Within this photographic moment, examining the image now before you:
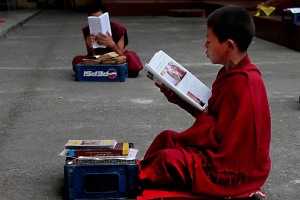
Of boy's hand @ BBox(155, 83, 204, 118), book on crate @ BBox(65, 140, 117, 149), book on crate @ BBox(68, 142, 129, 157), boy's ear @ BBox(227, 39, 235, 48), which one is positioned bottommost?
book on crate @ BBox(68, 142, 129, 157)

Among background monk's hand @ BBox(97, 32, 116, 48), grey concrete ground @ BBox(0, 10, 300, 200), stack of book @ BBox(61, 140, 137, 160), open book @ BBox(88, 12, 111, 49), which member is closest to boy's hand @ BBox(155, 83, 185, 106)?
stack of book @ BBox(61, 140, 137, 160)

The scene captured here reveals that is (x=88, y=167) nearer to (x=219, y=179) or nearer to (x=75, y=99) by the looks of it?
(x=219, y=179)

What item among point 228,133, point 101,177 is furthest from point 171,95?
point 101,177

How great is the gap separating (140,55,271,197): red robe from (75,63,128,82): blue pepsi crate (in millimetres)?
4370

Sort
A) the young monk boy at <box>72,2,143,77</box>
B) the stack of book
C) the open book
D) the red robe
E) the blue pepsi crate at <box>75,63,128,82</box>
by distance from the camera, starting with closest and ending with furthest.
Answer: the red robe
the stack of book
the open book
the young monk boy at <box>72,2,143,77</box>
the blue pepsi crate at <box>75,63,128,82</box>

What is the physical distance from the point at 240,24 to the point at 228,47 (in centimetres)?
16

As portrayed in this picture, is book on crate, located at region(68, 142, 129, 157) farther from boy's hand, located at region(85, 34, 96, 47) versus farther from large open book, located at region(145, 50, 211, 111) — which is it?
boy's hand, located at region(85, 34, 96, 47)

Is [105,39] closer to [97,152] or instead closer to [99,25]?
[99,25]

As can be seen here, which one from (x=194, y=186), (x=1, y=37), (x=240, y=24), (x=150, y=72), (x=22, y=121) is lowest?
(x=1, y=37)

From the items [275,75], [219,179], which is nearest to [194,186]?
[219,179]

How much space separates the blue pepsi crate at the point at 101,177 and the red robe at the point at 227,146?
7.2 inches

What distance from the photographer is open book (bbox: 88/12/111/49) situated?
7484 mm

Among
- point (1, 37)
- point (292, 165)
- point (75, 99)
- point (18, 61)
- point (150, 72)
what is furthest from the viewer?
point (1, 37)

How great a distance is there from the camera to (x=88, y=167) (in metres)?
3.73
